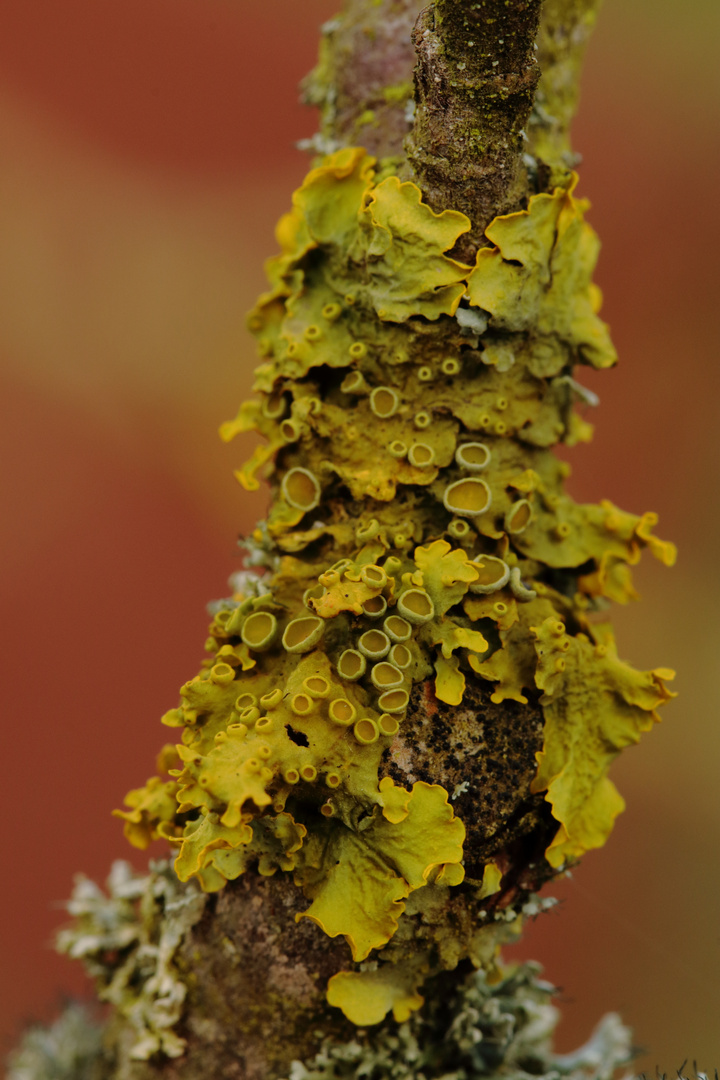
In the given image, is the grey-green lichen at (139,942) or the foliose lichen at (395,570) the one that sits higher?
the foliose lichen at (395,570)

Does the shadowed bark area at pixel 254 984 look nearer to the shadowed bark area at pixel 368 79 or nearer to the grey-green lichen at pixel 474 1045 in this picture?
the grey-green lichen at pixel 474 1045

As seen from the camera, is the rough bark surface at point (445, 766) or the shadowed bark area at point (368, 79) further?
the shadowed bark area at point (368, 79)

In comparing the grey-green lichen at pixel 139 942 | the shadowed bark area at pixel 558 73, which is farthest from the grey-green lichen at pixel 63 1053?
the shadowed bark area at pixel 558 73

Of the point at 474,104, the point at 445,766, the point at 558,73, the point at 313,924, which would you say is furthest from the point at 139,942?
the point at 558,73

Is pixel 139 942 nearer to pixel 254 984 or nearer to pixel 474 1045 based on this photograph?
pixel 254 984

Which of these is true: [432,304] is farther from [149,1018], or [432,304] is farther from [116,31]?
[116,31]

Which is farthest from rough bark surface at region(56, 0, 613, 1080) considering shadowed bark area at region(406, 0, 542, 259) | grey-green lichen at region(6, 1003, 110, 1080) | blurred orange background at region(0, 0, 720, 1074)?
blurred orange background at region(0, 0, 720, 1074)

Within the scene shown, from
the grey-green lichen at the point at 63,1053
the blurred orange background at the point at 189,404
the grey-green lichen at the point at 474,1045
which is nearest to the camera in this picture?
the grey-green lichen at the point at 474,1045
